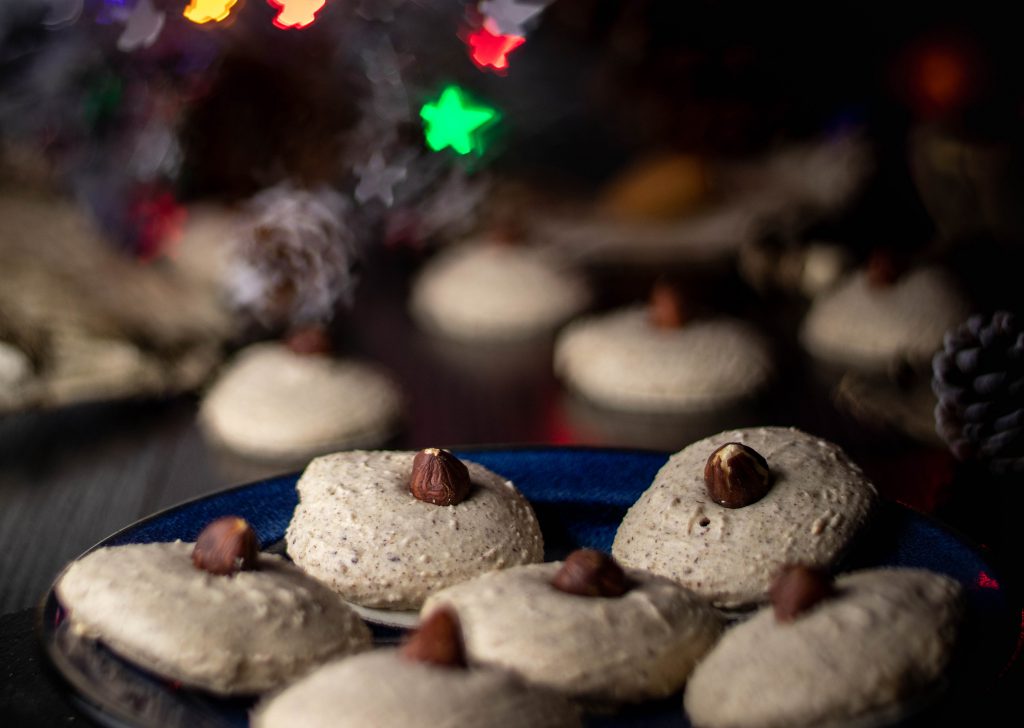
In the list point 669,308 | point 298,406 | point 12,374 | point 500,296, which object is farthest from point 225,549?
point 500,296

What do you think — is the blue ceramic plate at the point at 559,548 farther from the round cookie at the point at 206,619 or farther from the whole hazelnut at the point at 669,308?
the whole hazelnut at the point at 669,308

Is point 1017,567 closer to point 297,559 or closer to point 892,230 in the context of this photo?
point 297,559

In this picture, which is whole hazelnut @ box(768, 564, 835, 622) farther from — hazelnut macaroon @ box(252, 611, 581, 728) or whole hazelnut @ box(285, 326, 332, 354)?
whole hazelnut @ box(285, 326, 332, 354)

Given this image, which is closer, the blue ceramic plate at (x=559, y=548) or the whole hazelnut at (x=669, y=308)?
the blue ceramic plate at (x=559, y=548)

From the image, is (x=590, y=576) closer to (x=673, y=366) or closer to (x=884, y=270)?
(x=673, y=366)

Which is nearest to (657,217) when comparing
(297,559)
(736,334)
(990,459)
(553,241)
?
(553,241)

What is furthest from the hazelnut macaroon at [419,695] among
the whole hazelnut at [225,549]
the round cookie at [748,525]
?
the round cookie at [748,525]
